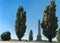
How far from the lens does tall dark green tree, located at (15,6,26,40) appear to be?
4503cm

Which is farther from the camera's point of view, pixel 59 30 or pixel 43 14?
pixel 43 14

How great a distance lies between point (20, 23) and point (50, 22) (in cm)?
662

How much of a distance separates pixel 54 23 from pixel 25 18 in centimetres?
666

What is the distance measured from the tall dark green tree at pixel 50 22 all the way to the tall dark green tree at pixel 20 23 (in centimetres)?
426

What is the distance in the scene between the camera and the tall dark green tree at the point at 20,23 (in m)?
45.0

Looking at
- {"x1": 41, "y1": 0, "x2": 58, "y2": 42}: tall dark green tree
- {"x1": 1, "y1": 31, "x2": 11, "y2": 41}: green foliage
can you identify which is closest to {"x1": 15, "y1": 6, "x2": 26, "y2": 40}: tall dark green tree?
{"x1": 1, "y1": 31, "x2": 11, "y2": 41}: green foliage

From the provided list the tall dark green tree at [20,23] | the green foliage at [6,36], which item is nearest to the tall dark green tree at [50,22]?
the tall dark green tree at [20,23]

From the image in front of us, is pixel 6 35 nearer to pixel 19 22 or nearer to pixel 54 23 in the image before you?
pixel 19 22

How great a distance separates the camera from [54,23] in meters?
44.0

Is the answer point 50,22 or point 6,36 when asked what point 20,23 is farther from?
point 50,22

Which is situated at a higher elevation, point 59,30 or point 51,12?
point 51,12

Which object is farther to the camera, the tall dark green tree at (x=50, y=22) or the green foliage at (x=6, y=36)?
the green foliage at (x=6, y=36)

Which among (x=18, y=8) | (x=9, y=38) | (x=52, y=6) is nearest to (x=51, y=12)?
(x=52, y=6)

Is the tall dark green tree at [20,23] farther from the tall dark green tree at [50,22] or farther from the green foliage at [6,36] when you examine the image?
the tall dark green tree at [50,22]
